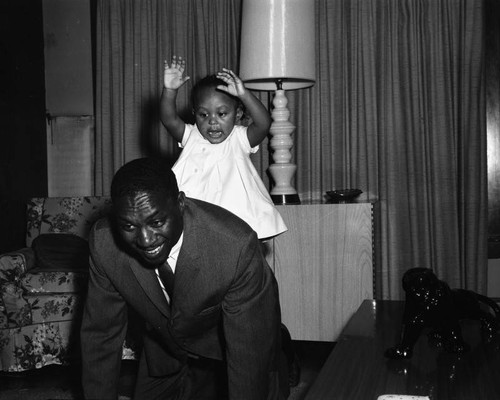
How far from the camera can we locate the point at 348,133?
376 centimetres

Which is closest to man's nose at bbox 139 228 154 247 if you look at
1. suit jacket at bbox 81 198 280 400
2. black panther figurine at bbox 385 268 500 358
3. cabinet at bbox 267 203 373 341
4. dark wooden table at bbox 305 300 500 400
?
suit jacket at bbox 81 198 280 400

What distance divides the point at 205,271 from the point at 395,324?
0.97 m

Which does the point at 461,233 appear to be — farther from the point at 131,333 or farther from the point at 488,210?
the point at 131,333

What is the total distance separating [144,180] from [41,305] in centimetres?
184

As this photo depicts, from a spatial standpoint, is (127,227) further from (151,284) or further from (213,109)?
(213,109)

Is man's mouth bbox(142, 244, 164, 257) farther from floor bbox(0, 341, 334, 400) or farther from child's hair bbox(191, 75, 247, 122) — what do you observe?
floor bbox(0, 341, 334, 400)

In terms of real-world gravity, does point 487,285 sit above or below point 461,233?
below

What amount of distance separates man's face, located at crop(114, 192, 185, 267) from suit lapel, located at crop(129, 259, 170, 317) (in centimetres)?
13

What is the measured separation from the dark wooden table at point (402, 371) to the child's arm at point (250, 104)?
2.64 ft

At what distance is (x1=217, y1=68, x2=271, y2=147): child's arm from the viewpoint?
6.89 ft

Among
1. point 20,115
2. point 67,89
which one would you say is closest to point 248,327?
point 20,115

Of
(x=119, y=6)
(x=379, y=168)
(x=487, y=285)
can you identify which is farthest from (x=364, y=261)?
(x=119, y=6)

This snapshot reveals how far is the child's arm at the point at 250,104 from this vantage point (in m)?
2.10

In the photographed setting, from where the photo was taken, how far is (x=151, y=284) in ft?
4.94
